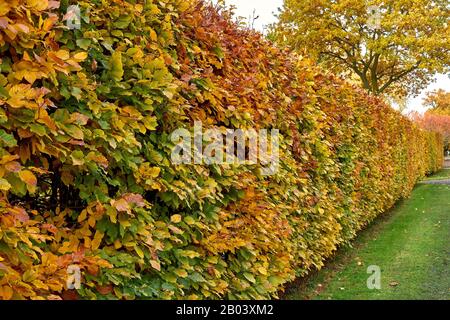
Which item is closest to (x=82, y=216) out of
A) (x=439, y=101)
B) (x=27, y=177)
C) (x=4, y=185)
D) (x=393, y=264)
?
(x=27, y=177)

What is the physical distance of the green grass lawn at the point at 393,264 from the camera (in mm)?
5734

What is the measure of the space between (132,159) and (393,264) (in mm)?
5515

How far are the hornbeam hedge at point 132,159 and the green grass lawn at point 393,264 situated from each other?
1423 millimetres

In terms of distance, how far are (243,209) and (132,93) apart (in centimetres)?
163

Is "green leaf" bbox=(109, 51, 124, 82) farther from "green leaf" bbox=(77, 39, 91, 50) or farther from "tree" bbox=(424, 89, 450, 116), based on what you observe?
"tree" bbox=(424, 89, 450, 116)

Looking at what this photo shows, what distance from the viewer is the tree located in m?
62.6

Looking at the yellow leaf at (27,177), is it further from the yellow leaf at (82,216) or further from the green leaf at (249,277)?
the green leaf at (249,277)

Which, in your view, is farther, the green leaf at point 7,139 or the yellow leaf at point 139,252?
the yellow leaf at point 139,252

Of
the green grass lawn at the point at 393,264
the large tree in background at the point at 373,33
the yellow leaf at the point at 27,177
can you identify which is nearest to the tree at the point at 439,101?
the large tree in background at the point at 373,33

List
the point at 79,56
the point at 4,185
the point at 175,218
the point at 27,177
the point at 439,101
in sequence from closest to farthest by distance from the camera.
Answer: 1. the point at 4,185
2. the point at 27,177
3. the point at 79,56
4. the point at 175,218
5. the point at 439,101

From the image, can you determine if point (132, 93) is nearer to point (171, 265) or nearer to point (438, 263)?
point (171, 265)

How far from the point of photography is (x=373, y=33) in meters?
27.2

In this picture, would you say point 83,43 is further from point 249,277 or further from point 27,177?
point 249,277

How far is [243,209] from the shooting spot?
3.99 metres
